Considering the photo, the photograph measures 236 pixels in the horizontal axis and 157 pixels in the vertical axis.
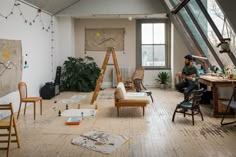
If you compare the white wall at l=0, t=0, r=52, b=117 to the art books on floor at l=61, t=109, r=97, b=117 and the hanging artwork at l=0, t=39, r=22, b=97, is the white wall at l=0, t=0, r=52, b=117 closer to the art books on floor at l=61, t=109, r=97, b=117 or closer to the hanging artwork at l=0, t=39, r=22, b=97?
the hanging artwork at l=0, t=39, r=22, b=97

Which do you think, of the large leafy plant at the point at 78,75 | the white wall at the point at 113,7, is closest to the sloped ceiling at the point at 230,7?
the white wall at the point at 113,7

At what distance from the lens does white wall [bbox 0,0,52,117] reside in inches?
245

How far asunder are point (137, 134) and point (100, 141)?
748 millimetres

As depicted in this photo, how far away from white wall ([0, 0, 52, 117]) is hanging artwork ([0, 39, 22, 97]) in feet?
0.49

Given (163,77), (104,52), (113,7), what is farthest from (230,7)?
(104,52)

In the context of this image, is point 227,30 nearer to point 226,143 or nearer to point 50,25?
point 226,143

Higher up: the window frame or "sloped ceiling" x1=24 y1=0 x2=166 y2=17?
"sloped ceiling" x1=24 y1=0 x2=166 y2=17

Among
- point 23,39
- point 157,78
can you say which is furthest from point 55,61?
point 157,78

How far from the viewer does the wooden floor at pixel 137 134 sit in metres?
3.97

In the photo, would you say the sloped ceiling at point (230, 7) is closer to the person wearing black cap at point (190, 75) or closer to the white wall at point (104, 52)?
the person wearing black cap at point (190, 75)

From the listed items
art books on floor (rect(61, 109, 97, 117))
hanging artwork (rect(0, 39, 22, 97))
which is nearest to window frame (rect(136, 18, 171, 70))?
art books on floor (rect(61, 109, 97, 117))

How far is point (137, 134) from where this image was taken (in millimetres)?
4848

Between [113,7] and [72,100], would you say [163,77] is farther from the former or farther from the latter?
[72,100]

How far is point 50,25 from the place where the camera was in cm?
944
